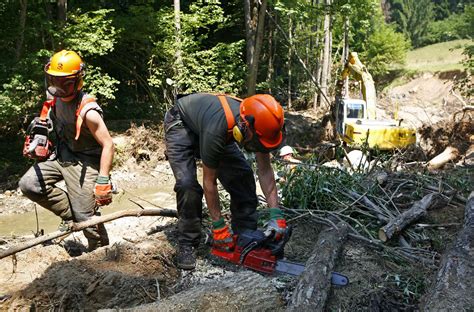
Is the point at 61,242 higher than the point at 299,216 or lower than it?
lower

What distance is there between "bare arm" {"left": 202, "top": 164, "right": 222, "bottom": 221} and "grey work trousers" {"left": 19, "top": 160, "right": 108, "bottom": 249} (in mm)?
1329

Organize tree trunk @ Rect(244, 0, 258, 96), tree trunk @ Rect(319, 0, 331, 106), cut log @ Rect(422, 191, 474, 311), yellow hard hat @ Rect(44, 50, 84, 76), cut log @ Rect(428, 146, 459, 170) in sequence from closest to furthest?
cut log @ Rect(422, 191, 474, 311) < yellow hard hat @ Rect(44, 50, 84, 76) < cut log @ Rect(428, 146, 459, 170) < tree trunk @ Rect(244, 0, 258, 96) < tree trunk @ Rect(319, 0, 331, 106)

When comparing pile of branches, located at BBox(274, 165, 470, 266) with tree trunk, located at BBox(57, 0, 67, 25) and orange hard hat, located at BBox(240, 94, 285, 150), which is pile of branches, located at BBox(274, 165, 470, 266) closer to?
orange hard hat, located at BBox(240, 94, 285, 150)

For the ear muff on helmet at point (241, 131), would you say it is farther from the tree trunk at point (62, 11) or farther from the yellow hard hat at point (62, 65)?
the tree trunk at point (62, 11)

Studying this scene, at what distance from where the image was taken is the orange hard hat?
2.72m

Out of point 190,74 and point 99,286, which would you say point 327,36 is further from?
point 99,286

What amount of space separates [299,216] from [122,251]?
1.61 m

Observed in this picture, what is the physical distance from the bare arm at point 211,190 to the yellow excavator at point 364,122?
5.93m

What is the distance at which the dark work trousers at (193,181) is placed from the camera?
3.25 m

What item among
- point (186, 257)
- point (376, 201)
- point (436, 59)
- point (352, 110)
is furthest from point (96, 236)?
point (436, 59)

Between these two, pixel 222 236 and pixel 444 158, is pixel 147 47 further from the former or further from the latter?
pixel 222 236

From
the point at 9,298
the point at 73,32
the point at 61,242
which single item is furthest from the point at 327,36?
the point at 9,298

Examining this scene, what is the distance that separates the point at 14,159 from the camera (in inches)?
423

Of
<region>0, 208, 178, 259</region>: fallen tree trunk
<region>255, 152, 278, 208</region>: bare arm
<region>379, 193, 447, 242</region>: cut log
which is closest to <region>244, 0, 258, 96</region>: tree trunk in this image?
<region>0, 208, 178, 259</region>: fallen tree trunk
